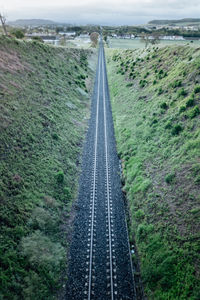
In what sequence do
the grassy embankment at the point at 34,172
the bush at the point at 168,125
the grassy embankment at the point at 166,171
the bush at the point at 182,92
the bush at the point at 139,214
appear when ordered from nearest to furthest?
the grassy embankment at the point at 34,172 < the grassy embankment at the point at 166,171 < the bush at the point at 139,214 < the bush at the point at 168,125 < the bush at the point at 182,92

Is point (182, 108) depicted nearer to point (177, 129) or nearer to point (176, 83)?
point (177, 129)

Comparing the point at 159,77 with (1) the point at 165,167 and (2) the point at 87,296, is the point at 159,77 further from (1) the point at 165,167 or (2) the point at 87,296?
(2) the point at 87,296

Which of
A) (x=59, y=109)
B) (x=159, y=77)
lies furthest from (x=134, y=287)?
(x=159, y=77)

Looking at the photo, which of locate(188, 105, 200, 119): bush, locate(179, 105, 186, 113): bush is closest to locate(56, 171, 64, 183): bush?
locate(188, 105, 200, 119): bush

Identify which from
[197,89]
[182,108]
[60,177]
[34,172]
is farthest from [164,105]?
[34,172]

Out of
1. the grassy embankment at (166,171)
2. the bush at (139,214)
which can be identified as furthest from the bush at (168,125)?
the bush at (139,214)

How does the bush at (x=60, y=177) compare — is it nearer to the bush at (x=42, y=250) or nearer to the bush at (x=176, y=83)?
the bush at (x=42, y=250)
